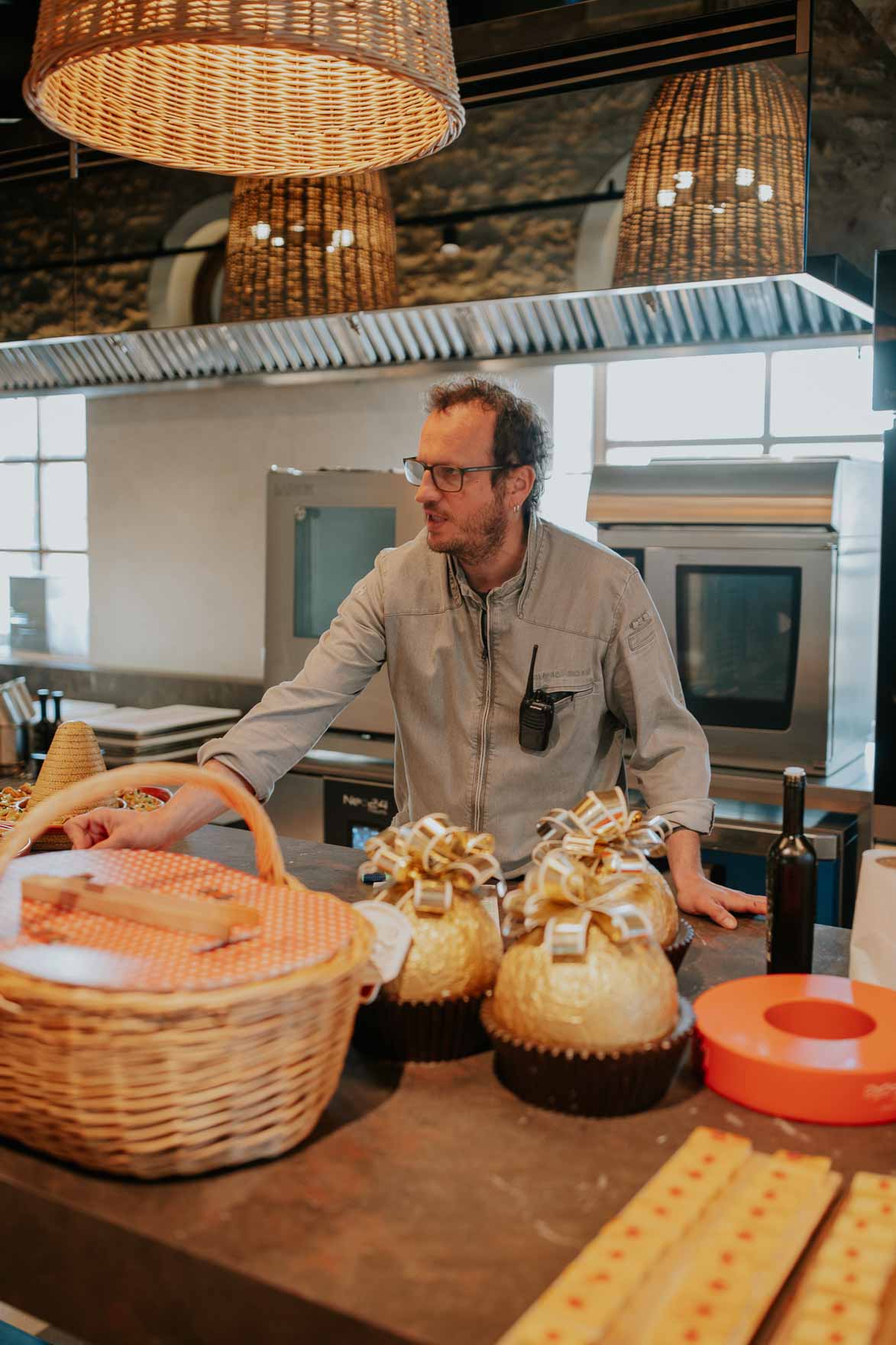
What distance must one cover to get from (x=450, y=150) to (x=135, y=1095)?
2807 mm

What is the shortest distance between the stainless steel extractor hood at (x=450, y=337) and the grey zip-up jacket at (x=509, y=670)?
Answer: 1005mm

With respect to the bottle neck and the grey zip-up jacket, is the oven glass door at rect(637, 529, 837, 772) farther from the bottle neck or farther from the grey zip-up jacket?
the bottle neck

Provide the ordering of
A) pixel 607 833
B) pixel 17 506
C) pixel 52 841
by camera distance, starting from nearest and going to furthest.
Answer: pixel 607 833 → pixel 52 841 → pixel 17 506

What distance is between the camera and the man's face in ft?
7.18

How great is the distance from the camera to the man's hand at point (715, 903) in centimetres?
168

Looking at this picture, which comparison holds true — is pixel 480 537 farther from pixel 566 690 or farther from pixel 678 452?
pixel 678 452

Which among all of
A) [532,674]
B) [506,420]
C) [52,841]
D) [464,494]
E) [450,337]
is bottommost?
[52,841]

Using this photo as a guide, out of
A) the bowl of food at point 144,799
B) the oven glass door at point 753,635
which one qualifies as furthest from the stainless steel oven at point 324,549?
the bowl of food at point 144,799

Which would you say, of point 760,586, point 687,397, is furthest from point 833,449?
point 760,586

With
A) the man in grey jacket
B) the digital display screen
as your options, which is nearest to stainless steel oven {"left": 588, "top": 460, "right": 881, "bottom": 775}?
the man in grey jacket

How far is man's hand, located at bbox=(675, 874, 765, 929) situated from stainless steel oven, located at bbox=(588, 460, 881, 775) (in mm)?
1382

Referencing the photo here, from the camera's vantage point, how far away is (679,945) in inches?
51.2

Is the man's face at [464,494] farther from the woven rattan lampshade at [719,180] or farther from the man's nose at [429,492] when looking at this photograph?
the woven rattan lampshade at [719,180]

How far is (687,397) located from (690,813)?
2.31 meters
